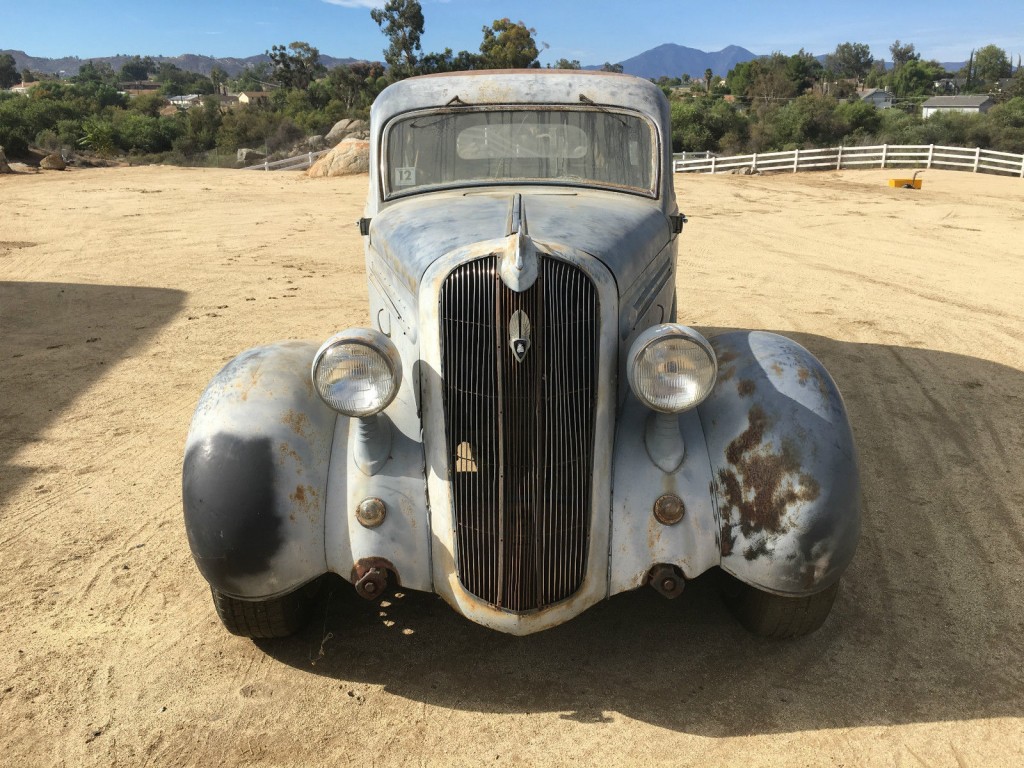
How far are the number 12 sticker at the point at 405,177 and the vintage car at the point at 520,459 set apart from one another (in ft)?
4.25

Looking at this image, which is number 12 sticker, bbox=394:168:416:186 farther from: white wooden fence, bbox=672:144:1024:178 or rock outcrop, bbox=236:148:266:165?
rock outcrop, bbox=236:148:266:165

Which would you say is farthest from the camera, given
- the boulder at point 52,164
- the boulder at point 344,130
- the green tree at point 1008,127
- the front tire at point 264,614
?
the green tree at point 1008,127

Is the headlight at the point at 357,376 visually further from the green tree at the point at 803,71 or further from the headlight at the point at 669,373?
the green tree at the point at 803,71

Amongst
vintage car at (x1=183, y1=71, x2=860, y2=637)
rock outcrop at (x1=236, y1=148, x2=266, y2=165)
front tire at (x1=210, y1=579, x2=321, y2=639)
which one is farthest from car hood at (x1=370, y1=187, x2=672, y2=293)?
rock outcrop at (x1=236, y1=148, x2=266, y2=165)

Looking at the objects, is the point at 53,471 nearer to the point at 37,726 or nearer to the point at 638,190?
the point at 37,726

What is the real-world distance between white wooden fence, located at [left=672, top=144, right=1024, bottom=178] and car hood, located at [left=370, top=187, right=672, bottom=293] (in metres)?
23.2

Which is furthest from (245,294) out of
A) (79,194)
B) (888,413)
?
(79,194)

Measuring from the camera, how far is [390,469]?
335 cm

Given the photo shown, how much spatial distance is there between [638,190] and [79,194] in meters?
17.0

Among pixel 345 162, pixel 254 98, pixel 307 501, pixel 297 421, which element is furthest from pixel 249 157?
pixel 254 98

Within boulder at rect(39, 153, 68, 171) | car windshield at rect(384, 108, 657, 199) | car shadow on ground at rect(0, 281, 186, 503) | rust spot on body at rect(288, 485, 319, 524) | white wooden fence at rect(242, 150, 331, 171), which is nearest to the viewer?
rust spot on body at rect(288, 485, 319, 524)

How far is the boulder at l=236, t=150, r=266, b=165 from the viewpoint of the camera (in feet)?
106

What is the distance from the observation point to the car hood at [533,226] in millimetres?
3510

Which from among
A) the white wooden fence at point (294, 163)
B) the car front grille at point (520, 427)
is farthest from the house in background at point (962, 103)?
the car front grille at point (520, 427)
